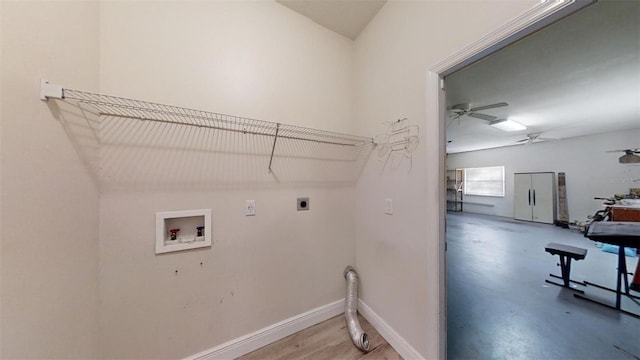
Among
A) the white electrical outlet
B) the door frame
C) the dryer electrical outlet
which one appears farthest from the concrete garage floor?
the white electrical outlet

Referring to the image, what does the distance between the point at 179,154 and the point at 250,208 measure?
60cm

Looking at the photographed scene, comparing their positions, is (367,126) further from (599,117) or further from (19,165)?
(599,117)

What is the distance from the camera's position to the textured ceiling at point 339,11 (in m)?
1.69

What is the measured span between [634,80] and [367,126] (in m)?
3.65

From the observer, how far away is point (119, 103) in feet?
3.91

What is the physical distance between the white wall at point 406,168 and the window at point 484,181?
8463mm

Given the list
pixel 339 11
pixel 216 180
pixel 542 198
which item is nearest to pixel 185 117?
pixel 216 180

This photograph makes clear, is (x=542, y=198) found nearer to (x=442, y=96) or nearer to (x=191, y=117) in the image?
(x=442, y=96)

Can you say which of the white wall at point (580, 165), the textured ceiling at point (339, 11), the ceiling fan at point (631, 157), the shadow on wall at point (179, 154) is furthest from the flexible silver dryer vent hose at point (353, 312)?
the white wall at point (580, 165)

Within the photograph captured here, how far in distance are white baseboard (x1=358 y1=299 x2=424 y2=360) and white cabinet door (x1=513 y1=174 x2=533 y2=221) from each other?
809 cm

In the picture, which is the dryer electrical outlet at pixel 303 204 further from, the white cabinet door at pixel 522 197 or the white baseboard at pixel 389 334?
the white cabinet door at pixel 522 197

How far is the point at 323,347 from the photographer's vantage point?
1.60 m

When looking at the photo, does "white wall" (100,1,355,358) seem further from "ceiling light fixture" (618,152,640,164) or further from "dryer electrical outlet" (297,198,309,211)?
"ceiling light fixture" (618,152,640,164)


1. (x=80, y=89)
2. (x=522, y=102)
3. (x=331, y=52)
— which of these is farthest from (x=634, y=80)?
(x=80, y=89)
